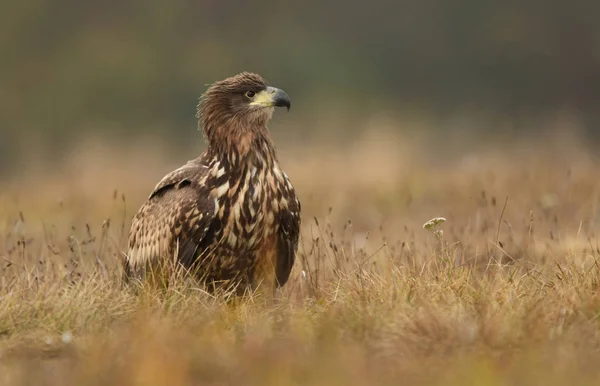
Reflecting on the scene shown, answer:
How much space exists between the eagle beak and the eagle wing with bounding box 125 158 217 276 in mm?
488

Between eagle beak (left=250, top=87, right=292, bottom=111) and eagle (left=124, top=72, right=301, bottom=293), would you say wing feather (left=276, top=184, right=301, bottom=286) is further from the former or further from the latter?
eagle beak (left=250, top=87, right=292, bottom=111)

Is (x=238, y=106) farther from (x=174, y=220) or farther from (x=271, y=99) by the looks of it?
(x=174, y=220)

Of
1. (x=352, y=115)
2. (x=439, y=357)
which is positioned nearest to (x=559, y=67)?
(x=352, y=115)

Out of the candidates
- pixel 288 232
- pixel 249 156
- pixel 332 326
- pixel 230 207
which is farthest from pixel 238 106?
pixel 332 326

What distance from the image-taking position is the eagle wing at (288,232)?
22.2 feet

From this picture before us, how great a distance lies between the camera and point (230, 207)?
21.7 ft

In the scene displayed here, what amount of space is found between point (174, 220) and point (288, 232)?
0.65 m

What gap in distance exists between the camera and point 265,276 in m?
6.85

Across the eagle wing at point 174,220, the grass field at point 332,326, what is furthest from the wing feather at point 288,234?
the eagle wing at point 174,220

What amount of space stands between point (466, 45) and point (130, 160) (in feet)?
41.5

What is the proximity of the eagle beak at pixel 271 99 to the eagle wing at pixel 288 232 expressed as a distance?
0.48m

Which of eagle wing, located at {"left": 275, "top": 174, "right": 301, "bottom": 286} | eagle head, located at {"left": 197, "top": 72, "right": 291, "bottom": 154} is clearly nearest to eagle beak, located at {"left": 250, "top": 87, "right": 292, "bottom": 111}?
eagle head, located at {"left": 197, "top": 72, "right": 291, "bottom": 154}

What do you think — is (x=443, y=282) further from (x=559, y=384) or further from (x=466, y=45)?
(x=466, y=45)

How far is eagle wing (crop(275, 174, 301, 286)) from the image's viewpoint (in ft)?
22.2
